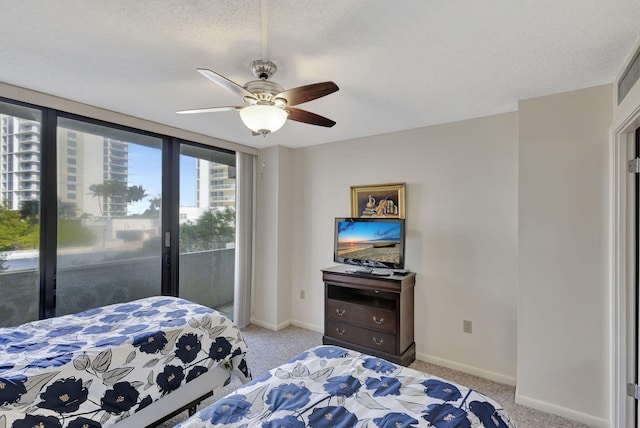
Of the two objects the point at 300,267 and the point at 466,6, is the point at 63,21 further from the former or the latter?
the point at 300,267

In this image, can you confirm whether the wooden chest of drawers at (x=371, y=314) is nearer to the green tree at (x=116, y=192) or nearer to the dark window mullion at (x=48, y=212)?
the green tree at (x=116, y=192)

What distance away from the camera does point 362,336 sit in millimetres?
3146

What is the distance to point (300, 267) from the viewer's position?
4.16 meters

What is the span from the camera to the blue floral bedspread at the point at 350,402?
1.21m

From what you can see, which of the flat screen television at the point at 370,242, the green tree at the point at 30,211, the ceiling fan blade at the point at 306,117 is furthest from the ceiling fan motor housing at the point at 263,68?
the green tree at the point at 30,211

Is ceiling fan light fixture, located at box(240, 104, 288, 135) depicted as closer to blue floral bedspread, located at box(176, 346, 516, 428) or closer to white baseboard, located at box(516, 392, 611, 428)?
blue floral bedspread, located at box(176, 346, 516, 428)

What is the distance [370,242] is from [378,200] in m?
0.51

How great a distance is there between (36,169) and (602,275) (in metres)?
4.43

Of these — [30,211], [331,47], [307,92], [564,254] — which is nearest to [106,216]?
[30,211]

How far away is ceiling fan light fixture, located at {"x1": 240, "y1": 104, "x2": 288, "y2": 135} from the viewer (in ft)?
5.01

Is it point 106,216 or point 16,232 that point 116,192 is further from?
point 16,232

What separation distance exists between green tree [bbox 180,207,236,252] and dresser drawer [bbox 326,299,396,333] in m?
1.62

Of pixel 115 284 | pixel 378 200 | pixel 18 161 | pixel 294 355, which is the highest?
pixel 18 161

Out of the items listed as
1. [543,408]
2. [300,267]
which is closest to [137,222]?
[300,267]
